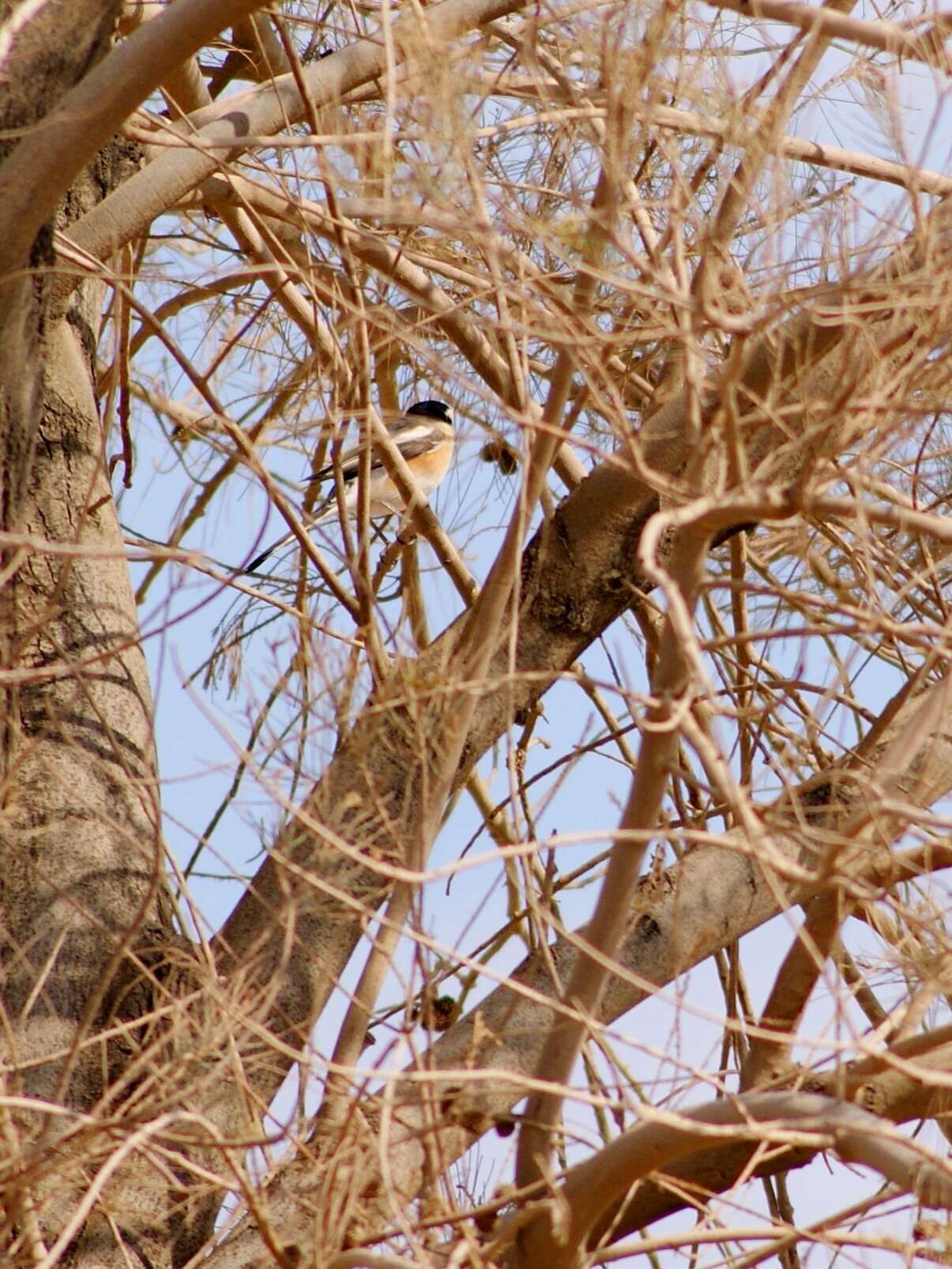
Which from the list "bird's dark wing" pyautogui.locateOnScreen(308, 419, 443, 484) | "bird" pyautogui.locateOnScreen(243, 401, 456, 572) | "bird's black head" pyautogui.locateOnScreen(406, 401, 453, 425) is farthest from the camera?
"bird's black head" pyautogui.locateOnScreen(406, 401, 453, 425)

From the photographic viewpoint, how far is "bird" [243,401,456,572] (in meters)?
5.07

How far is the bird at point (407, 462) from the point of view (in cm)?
507

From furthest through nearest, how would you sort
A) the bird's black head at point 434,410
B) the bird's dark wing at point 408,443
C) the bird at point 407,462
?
the bird's black head at point 434,410 < the bird's dark wing at point 408,443 < the bird at point 407,462

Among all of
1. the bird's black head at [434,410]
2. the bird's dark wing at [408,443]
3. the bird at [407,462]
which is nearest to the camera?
the bird at [407,462]

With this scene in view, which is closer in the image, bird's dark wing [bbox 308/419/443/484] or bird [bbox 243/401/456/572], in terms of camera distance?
bird [bbox 243/401/456/572]

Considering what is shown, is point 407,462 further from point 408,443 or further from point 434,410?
point 408,443

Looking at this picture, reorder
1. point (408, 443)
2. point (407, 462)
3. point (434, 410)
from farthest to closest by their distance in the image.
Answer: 1. point (408, 443)
2. point (434, 410)
3. point (407, 462)

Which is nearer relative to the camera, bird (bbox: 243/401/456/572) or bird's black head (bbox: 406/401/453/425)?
bird (bbox: 243/401/456/572)

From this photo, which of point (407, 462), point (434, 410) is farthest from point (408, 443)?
point (407, 462)

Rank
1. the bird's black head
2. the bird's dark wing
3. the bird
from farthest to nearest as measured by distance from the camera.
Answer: the bird's black head < the bird's dark wing < the bird

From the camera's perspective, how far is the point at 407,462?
18.7ft

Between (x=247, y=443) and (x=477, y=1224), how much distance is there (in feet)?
4.39

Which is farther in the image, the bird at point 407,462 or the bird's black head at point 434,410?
the bird's black head at point 434,410

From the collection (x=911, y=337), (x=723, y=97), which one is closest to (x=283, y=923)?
(x=911, y=337)
